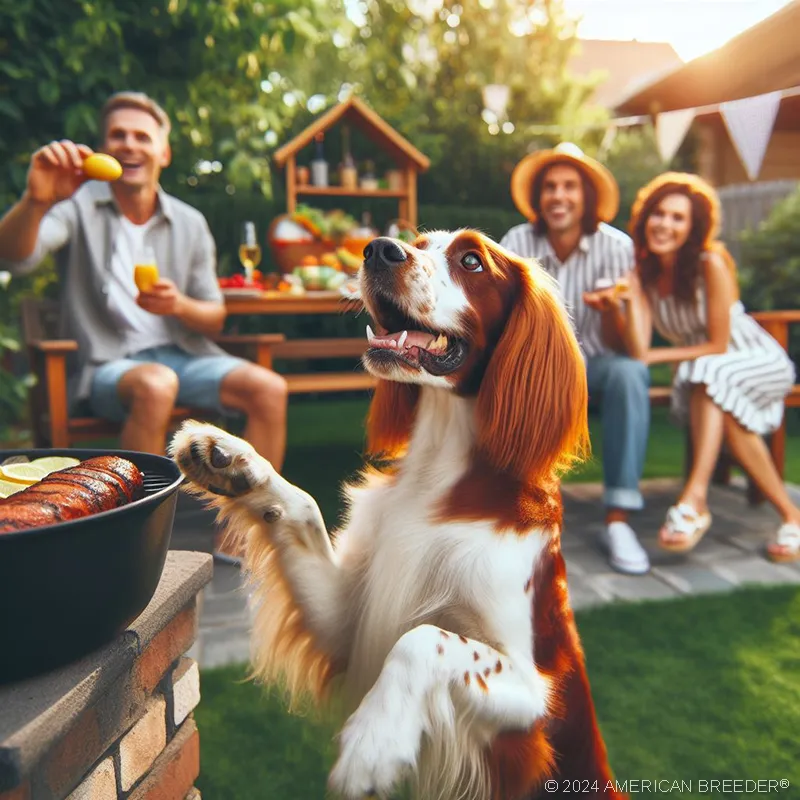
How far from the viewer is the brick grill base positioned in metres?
0.85

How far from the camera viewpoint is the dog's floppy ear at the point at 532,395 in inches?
48.7

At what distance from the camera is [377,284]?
119 centimetres

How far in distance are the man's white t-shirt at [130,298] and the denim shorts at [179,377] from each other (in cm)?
5

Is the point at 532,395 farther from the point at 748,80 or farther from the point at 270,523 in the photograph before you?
the point at 748,80

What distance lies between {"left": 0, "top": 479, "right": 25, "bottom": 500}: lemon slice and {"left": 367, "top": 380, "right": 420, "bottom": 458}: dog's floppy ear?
2.01ft

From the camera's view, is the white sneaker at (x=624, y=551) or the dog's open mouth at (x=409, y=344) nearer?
the dog's open mouth at (x=409, y=344)

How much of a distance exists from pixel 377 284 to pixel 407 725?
63 cm

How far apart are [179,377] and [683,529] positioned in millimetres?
2170

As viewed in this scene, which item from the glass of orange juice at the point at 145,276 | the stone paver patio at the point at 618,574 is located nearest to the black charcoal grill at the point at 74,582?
the stone paver patio at the point at 618,574

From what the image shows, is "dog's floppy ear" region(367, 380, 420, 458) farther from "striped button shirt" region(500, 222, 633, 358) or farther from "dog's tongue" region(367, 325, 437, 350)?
"striped button shirt" region(500, 222, 633, 358)

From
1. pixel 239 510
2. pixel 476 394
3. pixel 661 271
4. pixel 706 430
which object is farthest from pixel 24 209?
pixel 706 430

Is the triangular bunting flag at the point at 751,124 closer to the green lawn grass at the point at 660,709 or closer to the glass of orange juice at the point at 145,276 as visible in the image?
the green lawn grass at the point at 660,709

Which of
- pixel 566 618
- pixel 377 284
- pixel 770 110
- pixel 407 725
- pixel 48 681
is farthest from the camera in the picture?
pixel 770 110

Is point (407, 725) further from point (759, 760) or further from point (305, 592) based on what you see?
point (759, 760)
